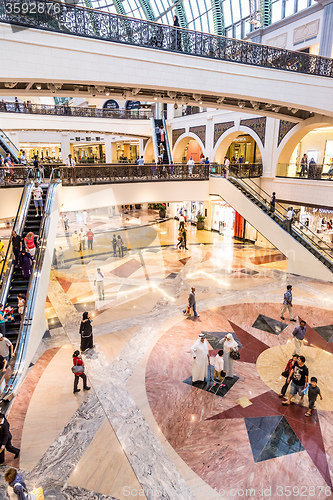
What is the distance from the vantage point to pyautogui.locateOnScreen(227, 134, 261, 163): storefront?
882 inches

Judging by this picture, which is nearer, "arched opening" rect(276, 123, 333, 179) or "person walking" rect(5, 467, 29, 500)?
"person walking" rect(5, 467, 29, 500)

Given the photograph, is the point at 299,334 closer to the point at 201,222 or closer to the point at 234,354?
the point at 234,354

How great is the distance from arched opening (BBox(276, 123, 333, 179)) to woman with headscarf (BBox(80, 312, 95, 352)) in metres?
12.5

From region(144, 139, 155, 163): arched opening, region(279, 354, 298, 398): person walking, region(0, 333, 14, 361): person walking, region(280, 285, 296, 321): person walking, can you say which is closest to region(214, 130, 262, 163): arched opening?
region(144, 139, 155, 163): arched opening

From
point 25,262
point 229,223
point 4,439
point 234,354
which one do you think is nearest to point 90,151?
point 229,223

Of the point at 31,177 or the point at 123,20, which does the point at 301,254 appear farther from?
the point at 31,177

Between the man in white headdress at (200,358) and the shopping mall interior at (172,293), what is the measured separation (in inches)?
1.9

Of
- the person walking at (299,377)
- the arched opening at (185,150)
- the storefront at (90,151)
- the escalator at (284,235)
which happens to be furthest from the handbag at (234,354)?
the storefront at (90,151)

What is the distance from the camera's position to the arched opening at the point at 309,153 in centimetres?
1455

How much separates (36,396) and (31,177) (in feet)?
27.6

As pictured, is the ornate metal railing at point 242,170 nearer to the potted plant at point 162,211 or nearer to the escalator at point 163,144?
the escalator at point 163,144

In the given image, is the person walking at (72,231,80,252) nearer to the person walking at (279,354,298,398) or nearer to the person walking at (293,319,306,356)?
the person walking at (293,319,306,356)

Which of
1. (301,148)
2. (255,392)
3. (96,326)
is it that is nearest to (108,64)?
(96,326)

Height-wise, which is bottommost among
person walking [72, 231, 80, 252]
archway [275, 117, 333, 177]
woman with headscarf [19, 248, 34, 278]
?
person walking [72, 231, 80, 252]
